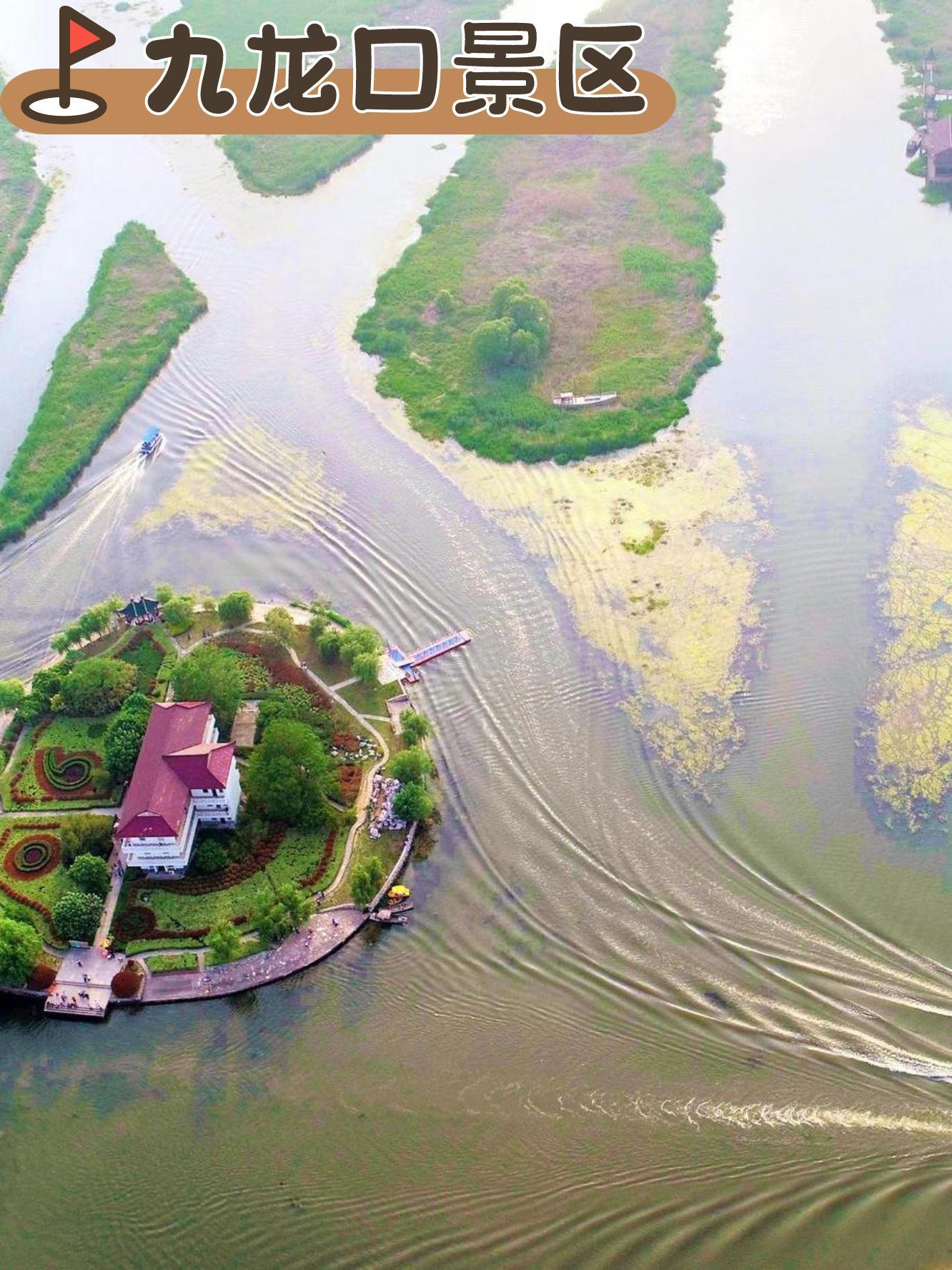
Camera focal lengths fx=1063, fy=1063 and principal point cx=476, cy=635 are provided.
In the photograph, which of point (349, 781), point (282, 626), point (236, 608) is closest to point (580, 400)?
point (282, 626)

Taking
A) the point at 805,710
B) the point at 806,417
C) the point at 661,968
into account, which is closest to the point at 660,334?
the point at 806,417

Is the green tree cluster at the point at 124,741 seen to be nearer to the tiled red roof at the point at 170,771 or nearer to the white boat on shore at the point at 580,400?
the tiled red roof at the point at 170,771

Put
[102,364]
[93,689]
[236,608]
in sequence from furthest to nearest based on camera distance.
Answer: [102,364] → [236,608] → [93,689]

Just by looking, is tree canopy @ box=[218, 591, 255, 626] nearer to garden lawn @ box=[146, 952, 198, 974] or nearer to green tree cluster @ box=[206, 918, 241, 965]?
green tree cluster @ box=[206, 918, 241, 965]

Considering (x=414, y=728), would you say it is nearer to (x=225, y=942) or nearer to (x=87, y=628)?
(x=225, y=942)

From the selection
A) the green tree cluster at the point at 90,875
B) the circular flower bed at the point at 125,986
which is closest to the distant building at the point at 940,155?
the green tree cluster at the point at 90,875
